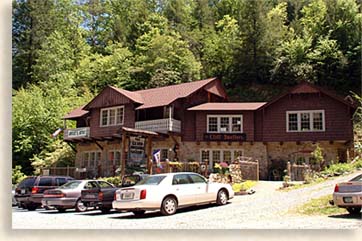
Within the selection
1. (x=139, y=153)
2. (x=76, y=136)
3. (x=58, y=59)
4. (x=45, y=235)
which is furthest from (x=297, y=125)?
(x=58, y=59)

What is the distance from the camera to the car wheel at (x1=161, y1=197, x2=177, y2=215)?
11859 millimetres

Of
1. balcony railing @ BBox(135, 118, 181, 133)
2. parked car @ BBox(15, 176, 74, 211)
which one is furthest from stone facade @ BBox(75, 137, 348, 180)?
parked car @ BBox(15, 176, 74, 211)

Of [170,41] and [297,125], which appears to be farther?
[170,41]

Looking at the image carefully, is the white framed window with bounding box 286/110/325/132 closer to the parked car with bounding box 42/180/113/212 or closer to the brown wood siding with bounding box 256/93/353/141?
the brown wood siding with bounding box 256/93/353/141

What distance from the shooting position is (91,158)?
2911cm

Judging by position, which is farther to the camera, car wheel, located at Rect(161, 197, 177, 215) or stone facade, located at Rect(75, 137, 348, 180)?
stone facade, located at Rect(75, 137, 348, 180)

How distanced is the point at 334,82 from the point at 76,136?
2186 cm

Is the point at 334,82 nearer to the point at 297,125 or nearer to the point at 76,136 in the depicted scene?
the point at 297,125

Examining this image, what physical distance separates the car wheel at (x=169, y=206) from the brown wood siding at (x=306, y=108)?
14425 mm

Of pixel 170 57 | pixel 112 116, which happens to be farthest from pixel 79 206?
pixel 170 57

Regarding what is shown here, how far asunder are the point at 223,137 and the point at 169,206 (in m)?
14.0

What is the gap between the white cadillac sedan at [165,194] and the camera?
11.6 meters

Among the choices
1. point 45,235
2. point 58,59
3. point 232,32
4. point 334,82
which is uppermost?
point 232,32

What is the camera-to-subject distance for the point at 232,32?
4388cm
